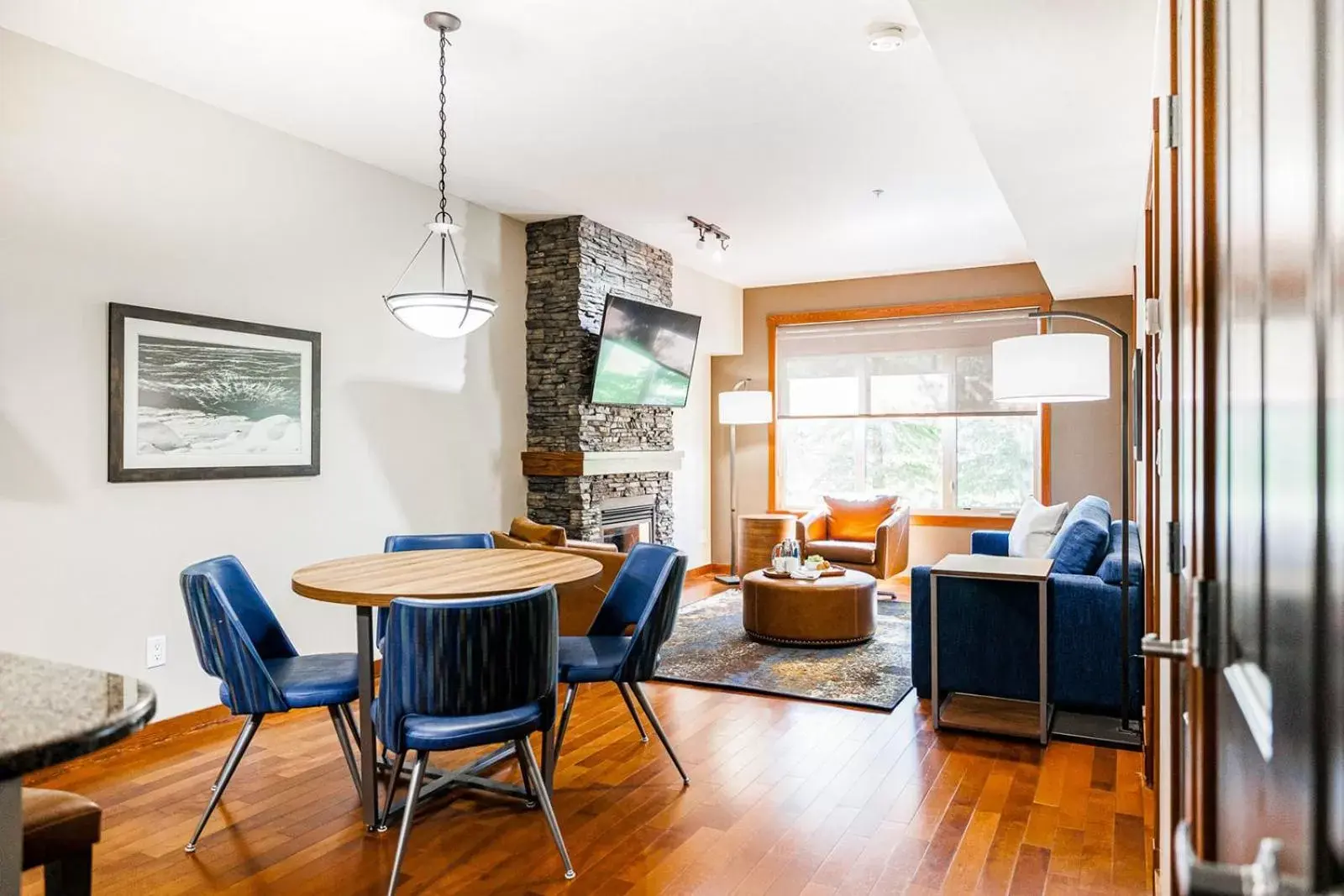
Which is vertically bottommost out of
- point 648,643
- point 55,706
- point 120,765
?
point 120,765

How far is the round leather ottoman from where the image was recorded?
16.5ft

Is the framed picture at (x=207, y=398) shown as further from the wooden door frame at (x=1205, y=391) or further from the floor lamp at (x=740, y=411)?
the floor lamp at (x=740, y=411)

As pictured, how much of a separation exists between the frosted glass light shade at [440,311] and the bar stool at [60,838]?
2.07 meters

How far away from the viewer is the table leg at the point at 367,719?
2.74 meters

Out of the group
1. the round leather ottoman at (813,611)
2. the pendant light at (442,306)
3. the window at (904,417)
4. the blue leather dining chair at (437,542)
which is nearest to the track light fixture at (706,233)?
the window at (904,417)

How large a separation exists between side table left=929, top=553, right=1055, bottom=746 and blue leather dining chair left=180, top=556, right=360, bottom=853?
7.54 ft

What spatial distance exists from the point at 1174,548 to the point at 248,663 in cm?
240

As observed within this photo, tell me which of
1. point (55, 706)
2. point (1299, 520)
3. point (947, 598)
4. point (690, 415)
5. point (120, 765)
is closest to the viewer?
point (1299, 520)

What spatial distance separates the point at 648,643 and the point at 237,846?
4.49 feet

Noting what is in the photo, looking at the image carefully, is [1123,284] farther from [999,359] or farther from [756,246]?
[999,359]

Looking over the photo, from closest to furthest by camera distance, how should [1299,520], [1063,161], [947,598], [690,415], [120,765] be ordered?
[1299,520] < [120,765] < [1063,161] < [947,598] < [690,415]

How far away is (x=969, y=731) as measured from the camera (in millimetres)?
3643

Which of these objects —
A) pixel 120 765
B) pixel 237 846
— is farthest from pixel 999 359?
pixel 120 765

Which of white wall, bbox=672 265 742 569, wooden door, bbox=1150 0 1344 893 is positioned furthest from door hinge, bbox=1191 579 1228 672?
white wall, bbox=672 265 742 569
